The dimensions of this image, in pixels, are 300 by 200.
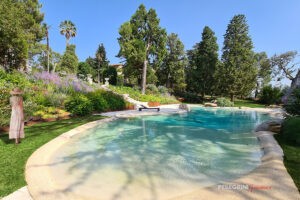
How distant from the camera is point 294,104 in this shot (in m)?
7.88

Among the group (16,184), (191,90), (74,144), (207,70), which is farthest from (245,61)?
(16,184)

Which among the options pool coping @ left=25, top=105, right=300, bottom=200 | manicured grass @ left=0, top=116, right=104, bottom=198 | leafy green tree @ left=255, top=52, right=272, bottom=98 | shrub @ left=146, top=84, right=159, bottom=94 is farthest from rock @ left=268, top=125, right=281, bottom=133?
leafy green tree @ left=255, top=52, right=272, bottom=98

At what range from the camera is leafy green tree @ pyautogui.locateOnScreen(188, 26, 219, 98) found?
31.4m

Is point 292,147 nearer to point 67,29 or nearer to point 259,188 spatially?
point 259,188

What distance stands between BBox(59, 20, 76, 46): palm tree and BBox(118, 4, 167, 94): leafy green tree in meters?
22.2

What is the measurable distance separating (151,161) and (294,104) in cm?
664

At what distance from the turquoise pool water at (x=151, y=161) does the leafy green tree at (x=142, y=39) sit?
66.7 ft

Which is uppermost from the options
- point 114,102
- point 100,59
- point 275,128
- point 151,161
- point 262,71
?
point 100,59

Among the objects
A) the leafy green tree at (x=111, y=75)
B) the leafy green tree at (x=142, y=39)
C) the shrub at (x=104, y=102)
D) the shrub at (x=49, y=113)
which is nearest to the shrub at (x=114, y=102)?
the shrub at (x=104, y=102)

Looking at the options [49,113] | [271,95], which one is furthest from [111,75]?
[49,113]

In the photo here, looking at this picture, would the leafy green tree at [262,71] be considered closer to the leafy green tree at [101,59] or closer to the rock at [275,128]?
the rock at [275,128]

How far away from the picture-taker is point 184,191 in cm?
373

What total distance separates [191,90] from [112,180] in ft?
106

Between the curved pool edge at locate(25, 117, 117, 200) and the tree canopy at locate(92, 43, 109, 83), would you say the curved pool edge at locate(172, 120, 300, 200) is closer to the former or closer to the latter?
the curved pool edge at locate(25, 117, 117, 200)
